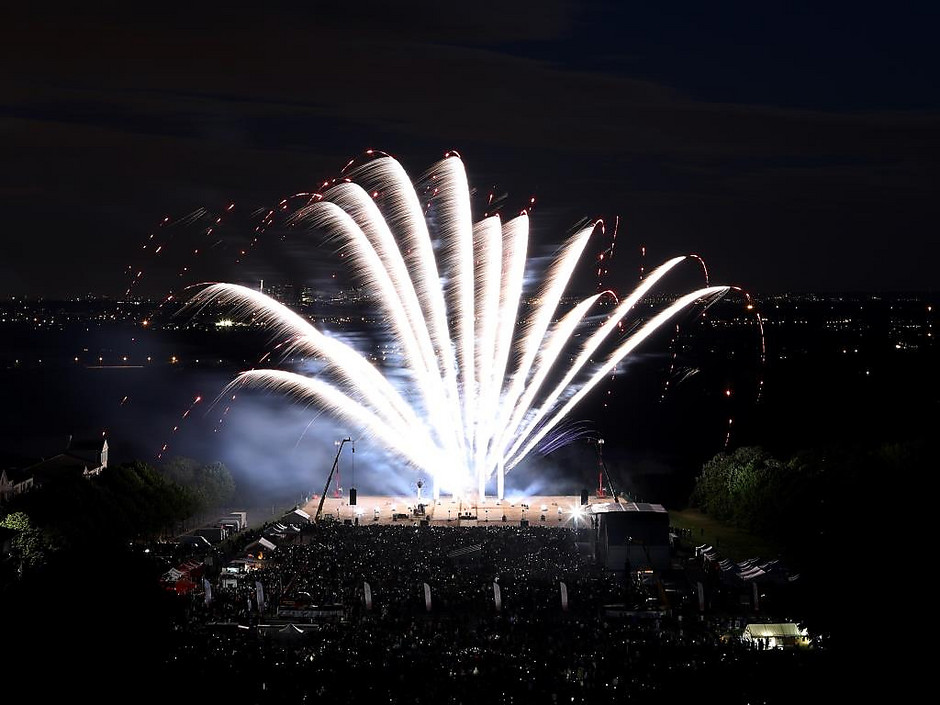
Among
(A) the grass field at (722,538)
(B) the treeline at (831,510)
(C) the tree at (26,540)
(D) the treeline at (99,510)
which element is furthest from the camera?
Result: (A) the grass field at (722,538)

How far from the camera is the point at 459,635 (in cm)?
1908

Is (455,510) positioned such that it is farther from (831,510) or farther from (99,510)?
(831,510)

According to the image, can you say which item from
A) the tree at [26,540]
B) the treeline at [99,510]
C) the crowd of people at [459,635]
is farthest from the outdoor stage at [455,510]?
the tree at [26,540]

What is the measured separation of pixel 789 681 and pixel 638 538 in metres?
10.2

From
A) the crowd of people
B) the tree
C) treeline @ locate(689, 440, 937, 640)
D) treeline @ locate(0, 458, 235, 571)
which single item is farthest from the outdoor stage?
the tree

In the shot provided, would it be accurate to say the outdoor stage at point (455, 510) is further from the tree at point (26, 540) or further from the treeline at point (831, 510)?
the tree at point (26, 540)

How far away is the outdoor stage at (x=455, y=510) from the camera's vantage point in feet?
106

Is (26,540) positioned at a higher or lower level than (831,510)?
lower

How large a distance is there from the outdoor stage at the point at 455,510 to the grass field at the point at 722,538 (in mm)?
2670

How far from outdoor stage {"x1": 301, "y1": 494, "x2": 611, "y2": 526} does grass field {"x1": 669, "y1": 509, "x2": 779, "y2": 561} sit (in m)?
2.67

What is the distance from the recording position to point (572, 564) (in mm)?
25344

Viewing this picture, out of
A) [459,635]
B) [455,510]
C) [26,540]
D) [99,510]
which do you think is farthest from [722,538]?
[26,540]

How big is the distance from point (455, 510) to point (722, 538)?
7.45 meters

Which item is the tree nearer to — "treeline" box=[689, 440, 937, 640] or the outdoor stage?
the outdoor stage
